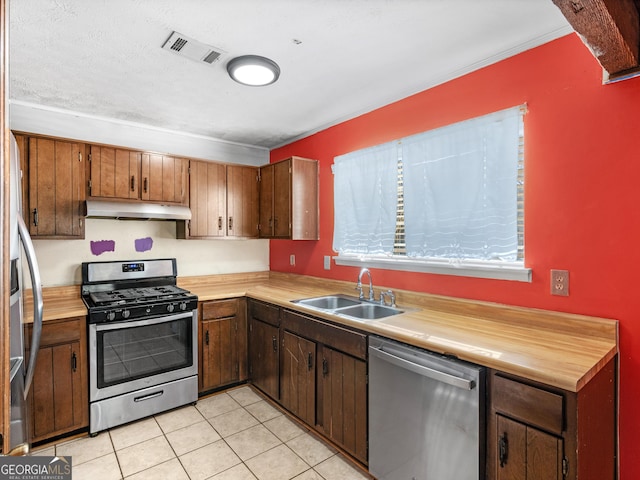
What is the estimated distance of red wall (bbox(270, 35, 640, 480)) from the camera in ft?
5.47

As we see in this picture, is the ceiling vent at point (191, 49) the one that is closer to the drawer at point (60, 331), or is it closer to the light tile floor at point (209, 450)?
the drawer at point (60, 331)

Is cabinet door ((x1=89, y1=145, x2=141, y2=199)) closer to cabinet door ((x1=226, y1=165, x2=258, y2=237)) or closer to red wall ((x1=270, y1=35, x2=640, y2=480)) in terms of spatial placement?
cabinet door ((x1=226, y1=165, x2=258, y2=237))

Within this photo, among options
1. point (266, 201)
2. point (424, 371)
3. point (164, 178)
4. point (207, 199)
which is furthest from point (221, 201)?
point (424, 371)

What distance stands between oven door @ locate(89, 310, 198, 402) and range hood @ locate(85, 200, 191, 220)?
892 millimetres

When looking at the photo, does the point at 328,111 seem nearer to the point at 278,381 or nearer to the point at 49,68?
the point at 49,68

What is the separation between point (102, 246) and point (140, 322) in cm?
97

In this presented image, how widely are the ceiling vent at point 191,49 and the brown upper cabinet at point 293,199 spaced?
4.52 ft

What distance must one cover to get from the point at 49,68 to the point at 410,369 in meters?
2.93

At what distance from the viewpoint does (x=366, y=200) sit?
119 inches

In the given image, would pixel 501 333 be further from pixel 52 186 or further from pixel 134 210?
pixel 52 186

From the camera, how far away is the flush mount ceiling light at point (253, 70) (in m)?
2.17

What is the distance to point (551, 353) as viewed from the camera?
61.2 inches

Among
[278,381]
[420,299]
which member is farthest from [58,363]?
[420,299]

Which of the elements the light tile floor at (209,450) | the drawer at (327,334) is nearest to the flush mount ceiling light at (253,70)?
the drawer at (327,334)
